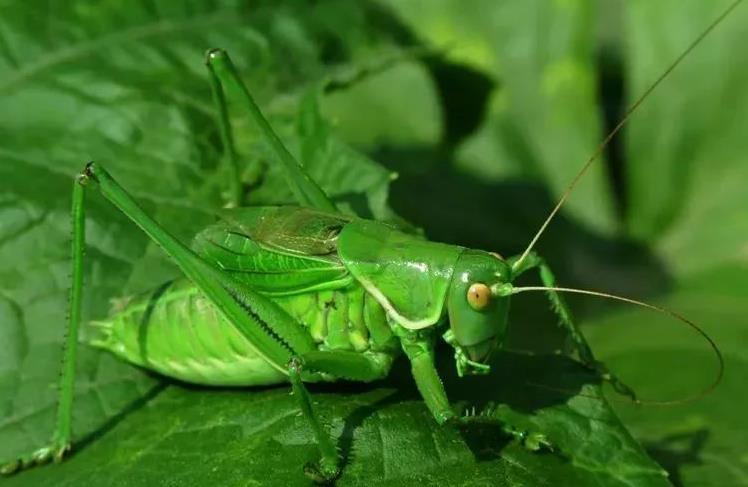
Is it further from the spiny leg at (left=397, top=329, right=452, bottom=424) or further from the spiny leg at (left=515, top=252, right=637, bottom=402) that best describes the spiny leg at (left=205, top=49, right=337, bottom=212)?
the spiny leg at (left=515, top=252, right=637, bottom=402)

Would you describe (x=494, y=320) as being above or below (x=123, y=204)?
below

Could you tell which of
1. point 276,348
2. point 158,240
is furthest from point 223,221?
point 276,348

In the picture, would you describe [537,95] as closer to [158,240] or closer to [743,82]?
[743,82]

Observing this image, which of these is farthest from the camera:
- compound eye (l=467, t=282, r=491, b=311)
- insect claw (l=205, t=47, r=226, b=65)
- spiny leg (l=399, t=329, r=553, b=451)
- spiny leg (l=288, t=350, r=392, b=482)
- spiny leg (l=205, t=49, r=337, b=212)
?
insect claw (l=205, t=47, r=226, b=65)

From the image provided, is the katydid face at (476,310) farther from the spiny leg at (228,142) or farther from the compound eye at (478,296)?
the spiny leg at (228,142)

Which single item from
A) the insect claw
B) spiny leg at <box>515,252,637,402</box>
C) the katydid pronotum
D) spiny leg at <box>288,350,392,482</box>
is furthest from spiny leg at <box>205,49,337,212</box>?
spiny leg at <box>515,252,637,402</box>

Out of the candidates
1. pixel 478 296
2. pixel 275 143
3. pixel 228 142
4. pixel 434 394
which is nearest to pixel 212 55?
pixel 228 142

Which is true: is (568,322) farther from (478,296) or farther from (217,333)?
(217,333)
